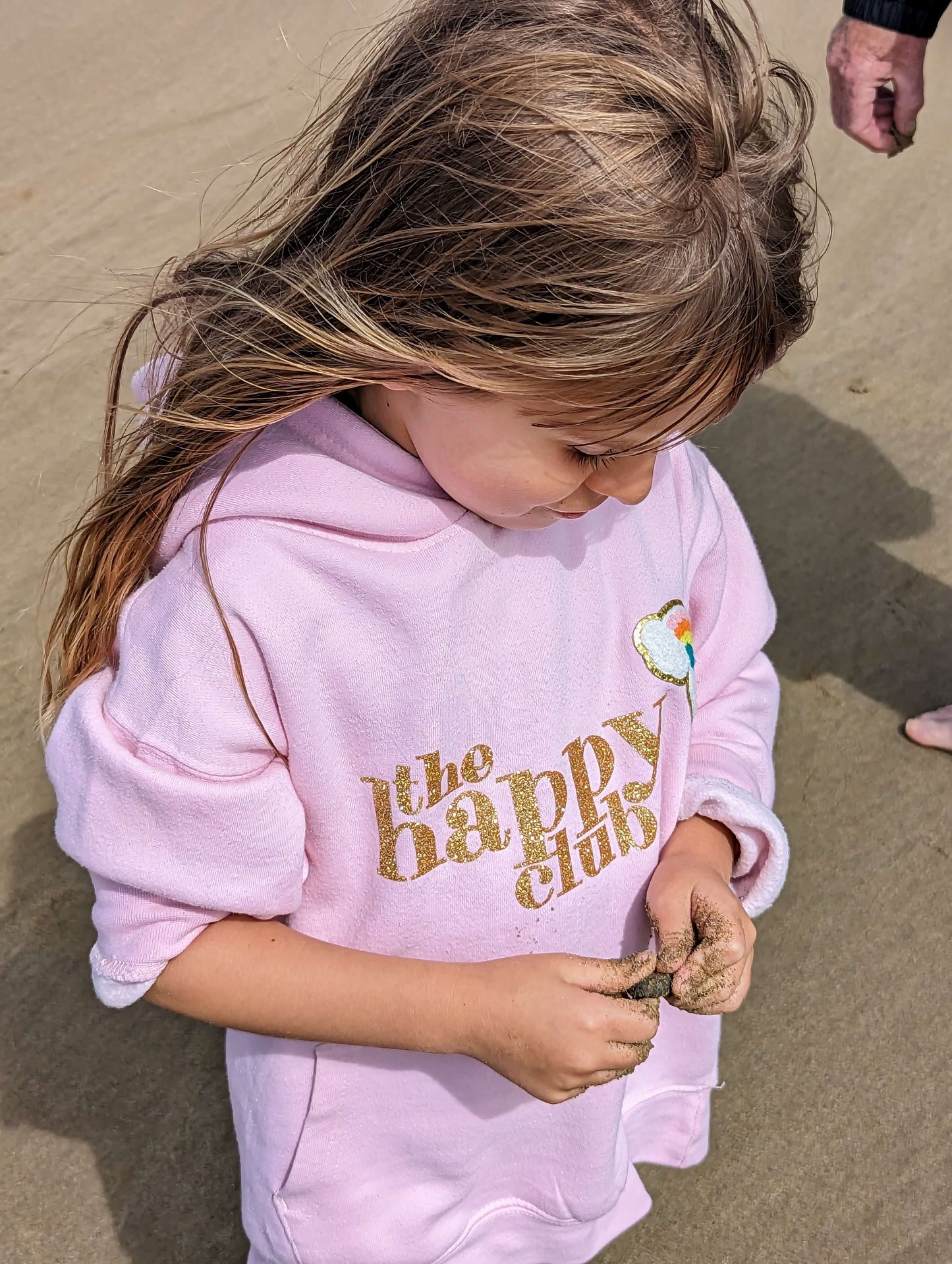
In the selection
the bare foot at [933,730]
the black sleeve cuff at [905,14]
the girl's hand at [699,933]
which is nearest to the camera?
the girl's hand at [699,933]

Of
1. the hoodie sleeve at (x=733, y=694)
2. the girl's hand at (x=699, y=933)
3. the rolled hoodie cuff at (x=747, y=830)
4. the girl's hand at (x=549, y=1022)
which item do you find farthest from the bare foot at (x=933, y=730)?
the girl's hand at (x=549, y=1022)

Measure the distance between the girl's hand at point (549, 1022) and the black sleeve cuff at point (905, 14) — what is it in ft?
4.83

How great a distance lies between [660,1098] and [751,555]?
2.24ft

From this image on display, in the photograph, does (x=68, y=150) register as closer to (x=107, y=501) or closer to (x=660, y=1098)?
(x=107, y=501)

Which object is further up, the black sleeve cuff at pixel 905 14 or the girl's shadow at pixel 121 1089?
the black sleeve cuff at pixel 905 14

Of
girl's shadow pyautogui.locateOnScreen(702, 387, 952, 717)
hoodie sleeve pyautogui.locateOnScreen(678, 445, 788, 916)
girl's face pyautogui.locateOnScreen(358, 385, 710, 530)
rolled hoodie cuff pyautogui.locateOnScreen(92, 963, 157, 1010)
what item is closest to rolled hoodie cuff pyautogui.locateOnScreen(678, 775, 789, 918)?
hoodie sleeve pyautogui.locateOnScreen(678, 445, 788, 916)

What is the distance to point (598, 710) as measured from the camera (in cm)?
111

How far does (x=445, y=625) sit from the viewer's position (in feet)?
3.33

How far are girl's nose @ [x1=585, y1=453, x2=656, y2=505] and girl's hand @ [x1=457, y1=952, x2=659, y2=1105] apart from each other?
0.42 meters

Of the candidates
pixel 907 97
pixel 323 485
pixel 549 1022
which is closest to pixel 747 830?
pixel 549 1022

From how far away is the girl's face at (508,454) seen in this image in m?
0.88

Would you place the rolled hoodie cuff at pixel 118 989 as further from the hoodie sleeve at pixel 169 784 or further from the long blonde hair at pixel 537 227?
the long blonde hair at pixel 537 227

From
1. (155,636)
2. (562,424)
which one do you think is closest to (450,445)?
(562,424)

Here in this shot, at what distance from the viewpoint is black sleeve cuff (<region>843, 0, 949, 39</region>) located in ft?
5.42
